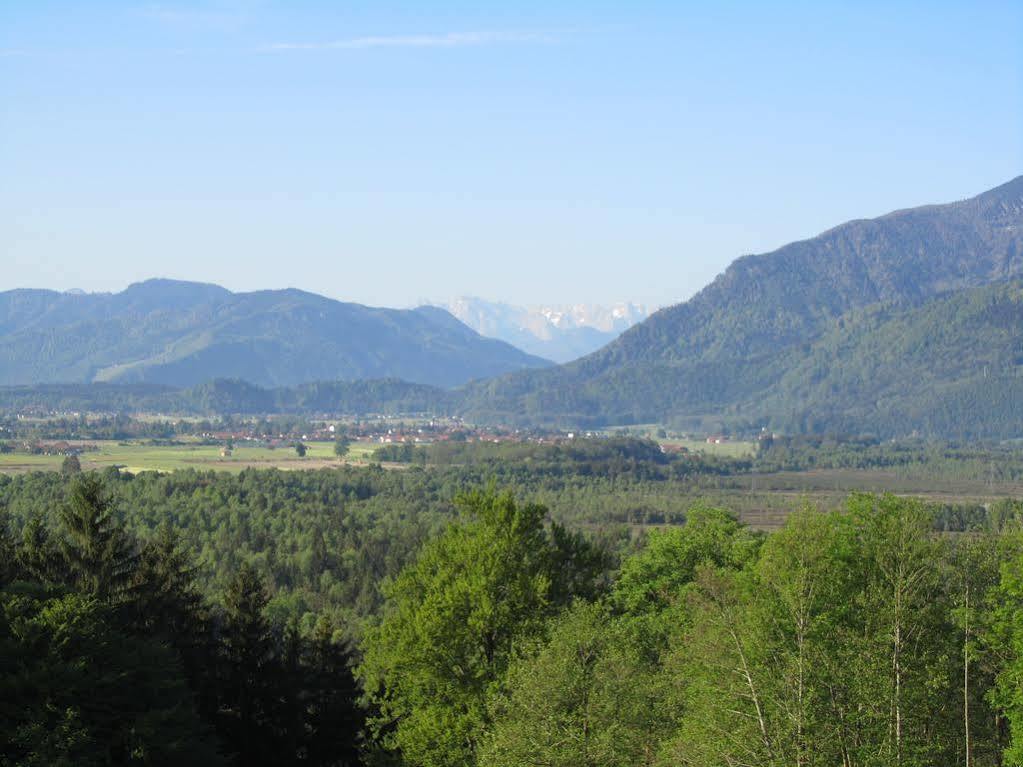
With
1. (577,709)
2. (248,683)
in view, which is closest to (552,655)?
(577,709)

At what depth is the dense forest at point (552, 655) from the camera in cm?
3219

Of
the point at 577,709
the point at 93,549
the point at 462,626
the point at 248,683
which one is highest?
the point at 93,549

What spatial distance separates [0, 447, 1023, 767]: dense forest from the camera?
3219 centimetres

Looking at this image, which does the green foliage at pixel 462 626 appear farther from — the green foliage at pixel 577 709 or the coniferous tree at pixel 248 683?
the coniferous tree at pixel 248 683

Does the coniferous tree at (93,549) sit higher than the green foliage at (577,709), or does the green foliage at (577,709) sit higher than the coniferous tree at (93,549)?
the coniferous tree at (93,549)

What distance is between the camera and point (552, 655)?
35.1m

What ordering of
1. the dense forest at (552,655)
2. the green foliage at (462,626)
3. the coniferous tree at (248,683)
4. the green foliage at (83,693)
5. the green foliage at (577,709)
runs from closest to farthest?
the dense forest at (552,655) < the green foliage at (577,709) < the green foliage at (83,693) < the green foliage at (462,626) < the coniferous tree at (248,683)

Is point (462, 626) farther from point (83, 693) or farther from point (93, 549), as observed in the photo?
point (93, 549)

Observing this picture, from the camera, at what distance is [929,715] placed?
35.3m

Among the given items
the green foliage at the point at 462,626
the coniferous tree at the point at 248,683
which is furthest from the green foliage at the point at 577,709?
the coniferous tree at the point at 248,683

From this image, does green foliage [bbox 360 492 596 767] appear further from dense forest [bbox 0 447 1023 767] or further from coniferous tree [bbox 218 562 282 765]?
coniferous tree [bbox 218 562 282 765]

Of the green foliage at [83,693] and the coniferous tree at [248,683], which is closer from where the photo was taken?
the green foliage at [83,693]

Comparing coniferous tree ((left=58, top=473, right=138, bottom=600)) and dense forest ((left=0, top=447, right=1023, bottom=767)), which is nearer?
dense forest ((left=0, top=447, right=1023, bottom=767))

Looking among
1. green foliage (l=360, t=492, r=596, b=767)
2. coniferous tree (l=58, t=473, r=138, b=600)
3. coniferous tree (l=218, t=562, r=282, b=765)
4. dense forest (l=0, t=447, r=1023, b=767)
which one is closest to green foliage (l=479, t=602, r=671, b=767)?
dense forest (l=0, t=447, r=1023, b=767)
